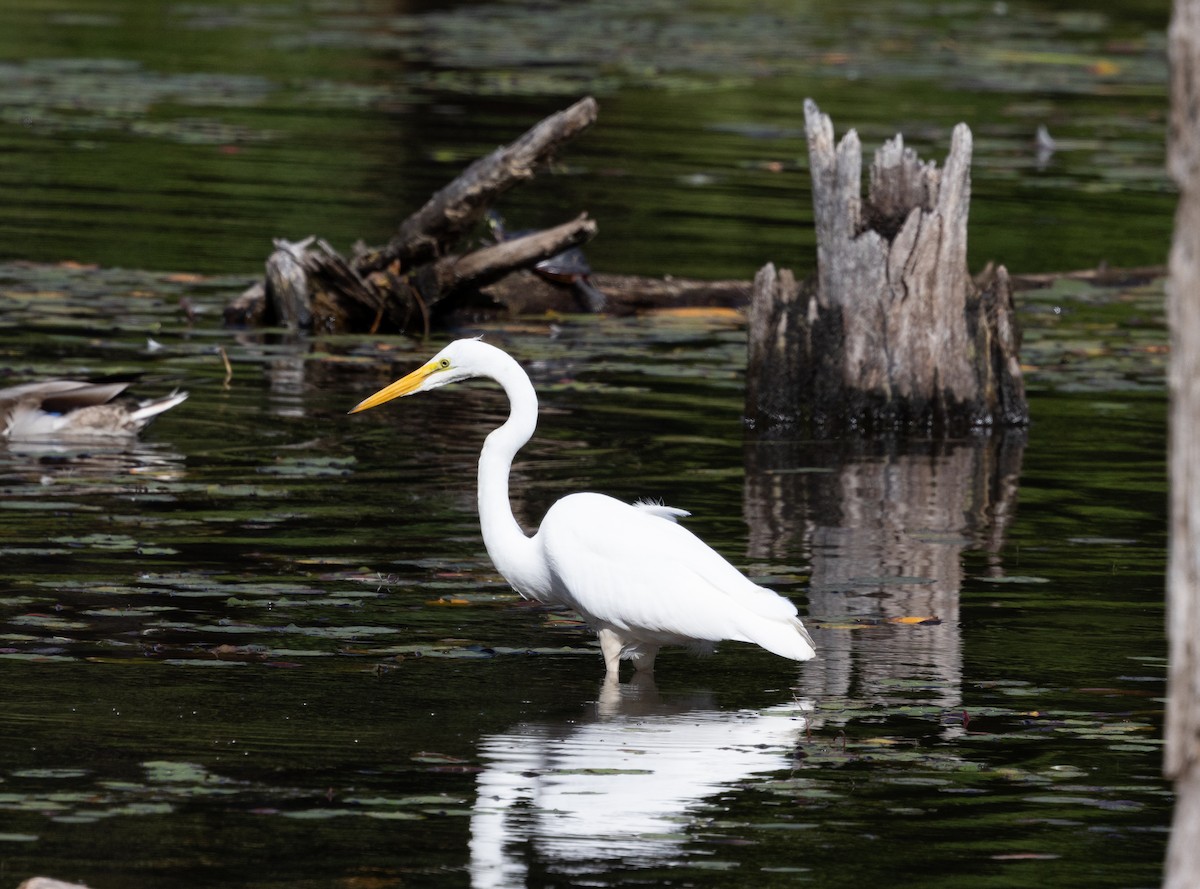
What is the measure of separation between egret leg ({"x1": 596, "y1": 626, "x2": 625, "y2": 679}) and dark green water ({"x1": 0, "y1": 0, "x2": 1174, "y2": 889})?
0.28 ft

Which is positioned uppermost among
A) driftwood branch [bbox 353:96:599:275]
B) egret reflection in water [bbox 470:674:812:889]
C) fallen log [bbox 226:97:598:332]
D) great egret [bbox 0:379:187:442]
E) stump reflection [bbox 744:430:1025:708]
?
driftwood branch [bbox 353:96:599:275]

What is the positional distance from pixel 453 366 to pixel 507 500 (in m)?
0.70

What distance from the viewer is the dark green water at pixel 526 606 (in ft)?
19.3

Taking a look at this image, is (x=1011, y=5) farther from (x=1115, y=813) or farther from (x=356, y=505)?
(x=1115, y=813)

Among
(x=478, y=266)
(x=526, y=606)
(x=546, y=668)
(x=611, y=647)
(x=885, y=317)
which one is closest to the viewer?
(x=611, y=647)

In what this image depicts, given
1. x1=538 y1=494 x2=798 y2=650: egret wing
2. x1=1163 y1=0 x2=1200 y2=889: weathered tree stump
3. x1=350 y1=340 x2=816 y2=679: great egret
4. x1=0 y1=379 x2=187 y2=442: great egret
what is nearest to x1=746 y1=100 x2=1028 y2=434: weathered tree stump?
x1=0 y1=379 x2=187 y2=442: great egret

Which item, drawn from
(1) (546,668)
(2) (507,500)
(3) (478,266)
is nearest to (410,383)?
(2) (507,500)

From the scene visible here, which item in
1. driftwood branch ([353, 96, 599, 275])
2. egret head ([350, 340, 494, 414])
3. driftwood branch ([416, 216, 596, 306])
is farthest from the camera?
driftwood branch ([416, 216, 596, 306])

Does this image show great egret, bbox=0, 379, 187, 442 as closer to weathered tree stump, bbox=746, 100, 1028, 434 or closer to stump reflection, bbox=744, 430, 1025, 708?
stump reflection, bbox=744, 430, 1025, 708

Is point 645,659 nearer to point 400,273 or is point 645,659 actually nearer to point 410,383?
point 410,383

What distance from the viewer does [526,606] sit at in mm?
8602

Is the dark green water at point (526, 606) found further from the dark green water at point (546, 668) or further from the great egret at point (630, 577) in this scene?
the great egret at point (630, 577)

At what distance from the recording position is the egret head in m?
8.21

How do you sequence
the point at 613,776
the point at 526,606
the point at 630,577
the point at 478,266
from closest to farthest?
the point at 613,776 < the point at 630,577 < the point at 526,606 < the point at 478,266
